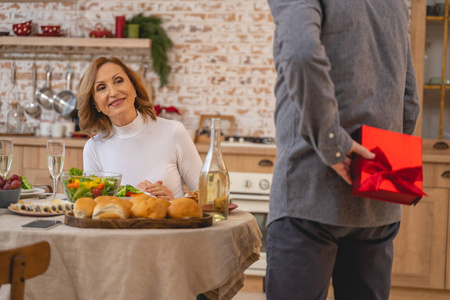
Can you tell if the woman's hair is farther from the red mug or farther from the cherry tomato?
the red mug

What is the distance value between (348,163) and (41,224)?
791 millimetres

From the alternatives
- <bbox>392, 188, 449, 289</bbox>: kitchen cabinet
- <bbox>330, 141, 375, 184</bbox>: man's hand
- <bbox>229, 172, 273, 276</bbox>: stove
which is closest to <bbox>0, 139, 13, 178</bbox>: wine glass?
<bbox>330, 141, 375, 184</bbox>: man's hand

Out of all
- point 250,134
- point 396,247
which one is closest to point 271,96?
point 250,134

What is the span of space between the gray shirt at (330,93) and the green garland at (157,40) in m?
2.95

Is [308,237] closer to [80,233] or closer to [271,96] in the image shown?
[80,233]

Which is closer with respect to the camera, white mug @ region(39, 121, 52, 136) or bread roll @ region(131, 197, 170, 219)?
bread roll @ region(131, 197, 170, 219)

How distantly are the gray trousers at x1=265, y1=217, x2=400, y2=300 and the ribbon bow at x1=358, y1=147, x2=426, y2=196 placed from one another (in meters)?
0.14

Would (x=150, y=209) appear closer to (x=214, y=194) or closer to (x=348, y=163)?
(x=214, y=194)

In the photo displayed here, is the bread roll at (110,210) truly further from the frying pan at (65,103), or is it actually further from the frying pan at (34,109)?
the frying pan at (34,109)

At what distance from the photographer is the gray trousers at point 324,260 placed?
3.83 ft

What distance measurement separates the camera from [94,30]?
416 cm

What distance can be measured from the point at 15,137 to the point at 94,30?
108 cm

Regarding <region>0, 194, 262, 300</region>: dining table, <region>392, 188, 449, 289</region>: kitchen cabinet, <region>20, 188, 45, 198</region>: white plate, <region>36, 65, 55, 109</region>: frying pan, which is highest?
<region>36, 65, 55, 109</region>: frying pan

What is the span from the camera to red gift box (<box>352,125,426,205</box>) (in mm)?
1149
